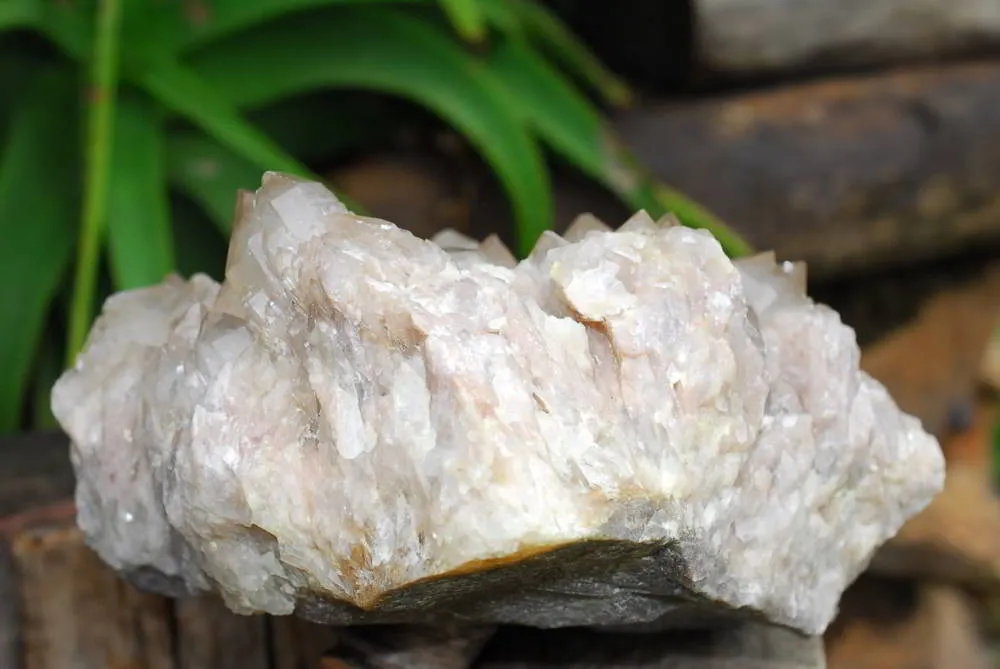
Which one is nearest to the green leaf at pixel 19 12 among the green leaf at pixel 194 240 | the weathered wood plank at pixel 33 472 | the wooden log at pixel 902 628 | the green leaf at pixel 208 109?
the green leaf at pixel 208 109

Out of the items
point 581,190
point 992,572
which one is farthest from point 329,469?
point 992,572

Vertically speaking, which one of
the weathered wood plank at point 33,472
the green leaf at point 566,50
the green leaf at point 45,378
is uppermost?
the green leaf at point 566,50

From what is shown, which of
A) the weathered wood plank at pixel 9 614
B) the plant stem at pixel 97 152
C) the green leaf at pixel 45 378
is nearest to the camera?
the weathered wood plank at pixel 9 614

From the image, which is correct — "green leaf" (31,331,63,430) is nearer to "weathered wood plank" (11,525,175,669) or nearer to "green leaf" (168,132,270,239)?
"green leaf" (168,132,270,239)

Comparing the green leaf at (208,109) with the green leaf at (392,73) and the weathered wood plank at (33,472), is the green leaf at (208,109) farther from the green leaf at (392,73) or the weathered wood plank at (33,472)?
the weathered wood plank at (33,472)

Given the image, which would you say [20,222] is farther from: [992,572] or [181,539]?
[992,572]

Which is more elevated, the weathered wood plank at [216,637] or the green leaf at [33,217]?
the green leaf at [33,217]

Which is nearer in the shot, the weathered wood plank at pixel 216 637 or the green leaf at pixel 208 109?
the weathered wood plank at pixel 216 637

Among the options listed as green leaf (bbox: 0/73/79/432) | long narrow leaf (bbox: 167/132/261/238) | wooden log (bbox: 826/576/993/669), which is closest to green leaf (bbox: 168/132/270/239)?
long narrow leaf (bbox: 167/132/261/238)
